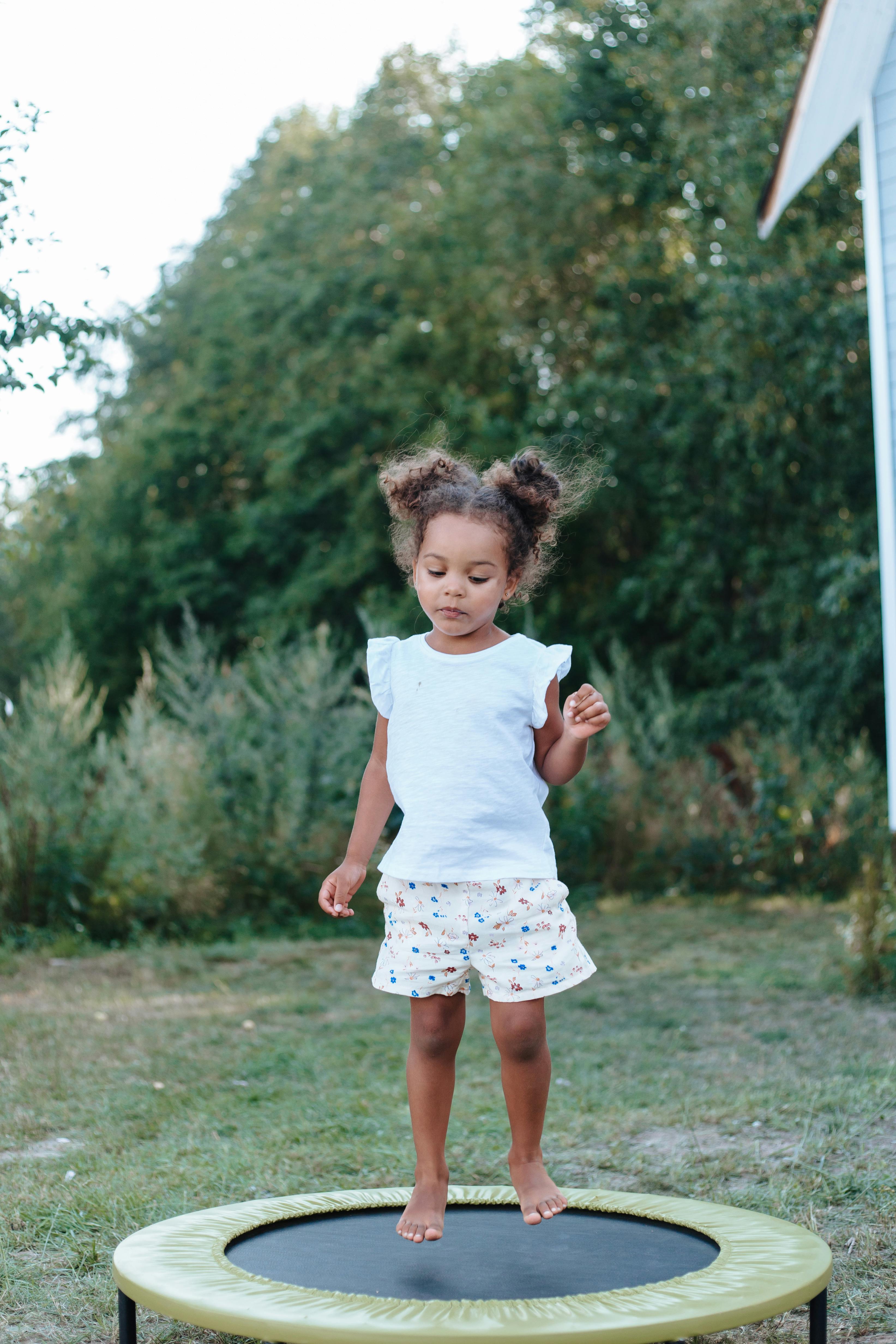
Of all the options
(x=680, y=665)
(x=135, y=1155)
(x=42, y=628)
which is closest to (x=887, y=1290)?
(x=135, y=1155)

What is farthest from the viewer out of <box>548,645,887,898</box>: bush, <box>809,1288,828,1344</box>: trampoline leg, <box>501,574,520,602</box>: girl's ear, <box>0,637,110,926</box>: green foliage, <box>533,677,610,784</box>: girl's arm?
<box>548,645,887,898</box>: bush

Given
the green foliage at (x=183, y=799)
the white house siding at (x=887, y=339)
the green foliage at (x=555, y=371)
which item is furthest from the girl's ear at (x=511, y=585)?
the green foliage at (x=555, y=371)

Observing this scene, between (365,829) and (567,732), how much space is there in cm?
50

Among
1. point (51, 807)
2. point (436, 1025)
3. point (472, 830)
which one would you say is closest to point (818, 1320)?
point (436, 1025)

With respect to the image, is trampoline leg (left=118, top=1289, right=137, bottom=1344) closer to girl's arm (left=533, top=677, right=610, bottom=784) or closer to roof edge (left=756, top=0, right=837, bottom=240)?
girl's arm (left=533, top=677, right=610, bottom=784)

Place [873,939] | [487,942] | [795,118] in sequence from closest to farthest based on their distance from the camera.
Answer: [487,942] → [873,939] → [795,118]

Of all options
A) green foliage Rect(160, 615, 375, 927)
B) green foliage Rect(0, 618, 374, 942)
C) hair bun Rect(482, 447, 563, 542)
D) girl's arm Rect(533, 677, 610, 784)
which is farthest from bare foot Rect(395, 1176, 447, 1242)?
green foliage Rect(160, 615, 375, 927)

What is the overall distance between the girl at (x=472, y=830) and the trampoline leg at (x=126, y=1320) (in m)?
0.51

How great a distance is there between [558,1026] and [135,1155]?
8.23 feet

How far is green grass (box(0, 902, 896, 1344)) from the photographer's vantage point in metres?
3.13

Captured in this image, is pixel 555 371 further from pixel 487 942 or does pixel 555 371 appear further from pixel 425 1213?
pixel 425 1213

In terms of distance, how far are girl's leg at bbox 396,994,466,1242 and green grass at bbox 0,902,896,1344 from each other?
0.60 meters

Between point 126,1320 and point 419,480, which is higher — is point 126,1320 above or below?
below

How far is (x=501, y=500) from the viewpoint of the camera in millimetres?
2660
